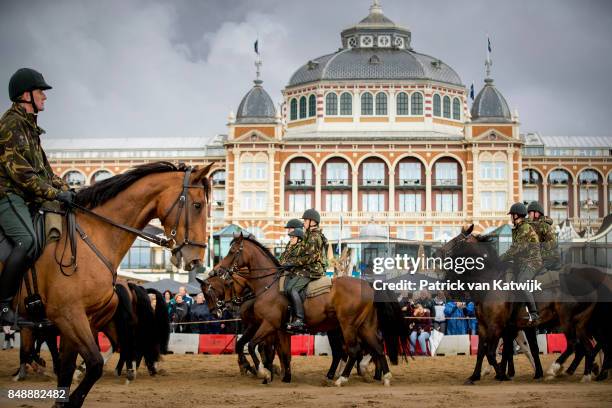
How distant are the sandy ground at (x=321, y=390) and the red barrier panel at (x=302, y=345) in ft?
16.7

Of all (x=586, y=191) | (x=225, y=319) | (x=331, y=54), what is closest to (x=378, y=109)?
(x=331, y=54)

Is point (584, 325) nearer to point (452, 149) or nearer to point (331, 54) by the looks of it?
point (452, 149)

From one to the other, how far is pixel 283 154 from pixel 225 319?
5269 cm

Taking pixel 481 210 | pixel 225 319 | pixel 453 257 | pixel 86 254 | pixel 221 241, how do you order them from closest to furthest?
1. pixel 86 254
2. pixel 453 257
3. pixel 225 319
4. pixel 221 241
5. pixel 481 210

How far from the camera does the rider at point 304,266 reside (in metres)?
17.5

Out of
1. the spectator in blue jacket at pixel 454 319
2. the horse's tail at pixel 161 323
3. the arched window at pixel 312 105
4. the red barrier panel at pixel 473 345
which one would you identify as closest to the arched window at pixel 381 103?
the arched window at pixel 312 105

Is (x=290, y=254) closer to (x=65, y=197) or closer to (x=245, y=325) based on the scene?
(x=245, y=325)

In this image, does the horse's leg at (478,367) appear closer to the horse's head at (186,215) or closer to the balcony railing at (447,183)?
the horse's head at (186,215)

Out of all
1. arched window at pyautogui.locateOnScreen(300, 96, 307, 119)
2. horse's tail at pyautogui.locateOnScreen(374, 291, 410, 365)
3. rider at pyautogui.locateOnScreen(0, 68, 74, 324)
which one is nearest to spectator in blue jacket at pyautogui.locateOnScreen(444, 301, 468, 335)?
horse's tail at pyautogui.locateOnScreen(374, 291, 410, 365)

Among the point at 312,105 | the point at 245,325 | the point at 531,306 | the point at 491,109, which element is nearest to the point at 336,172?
the point at 312,105

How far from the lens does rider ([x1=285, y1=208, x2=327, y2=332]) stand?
17500 millimetres

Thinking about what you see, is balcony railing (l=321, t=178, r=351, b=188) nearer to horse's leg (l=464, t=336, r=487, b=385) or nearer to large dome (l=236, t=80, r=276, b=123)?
large dome (l=236, t=80, r=276, b=123)

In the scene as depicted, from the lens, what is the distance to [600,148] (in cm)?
9088

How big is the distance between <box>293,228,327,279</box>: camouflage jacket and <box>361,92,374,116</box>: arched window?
6664 cm
